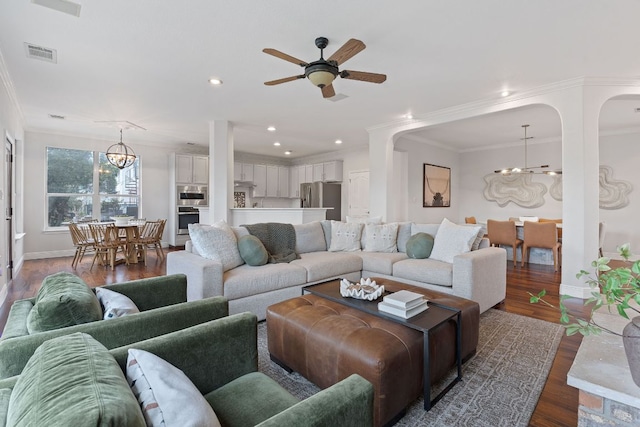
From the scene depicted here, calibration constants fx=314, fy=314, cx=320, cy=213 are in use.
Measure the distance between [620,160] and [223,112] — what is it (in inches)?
302

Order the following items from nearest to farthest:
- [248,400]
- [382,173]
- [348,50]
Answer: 1. [248,400]
2. [348,50]
3. [382,173]

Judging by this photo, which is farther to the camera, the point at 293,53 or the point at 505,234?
the point at 505,234

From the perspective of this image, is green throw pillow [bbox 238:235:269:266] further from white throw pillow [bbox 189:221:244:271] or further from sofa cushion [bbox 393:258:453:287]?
sofa cushion [bbox 393:258:453:287]

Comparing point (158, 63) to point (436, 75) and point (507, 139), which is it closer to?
point (436, 75)

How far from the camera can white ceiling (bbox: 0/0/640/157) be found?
2438 mm

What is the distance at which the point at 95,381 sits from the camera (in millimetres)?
699

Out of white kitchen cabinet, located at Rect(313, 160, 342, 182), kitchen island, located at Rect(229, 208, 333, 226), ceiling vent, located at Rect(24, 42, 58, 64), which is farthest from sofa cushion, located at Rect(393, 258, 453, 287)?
white kitchen cabinet, located at Rect(313, 160, 342, 182)

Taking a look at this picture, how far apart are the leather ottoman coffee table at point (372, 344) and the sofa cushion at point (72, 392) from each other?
1.16 metres

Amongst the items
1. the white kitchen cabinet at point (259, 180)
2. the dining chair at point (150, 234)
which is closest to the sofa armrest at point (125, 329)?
the dining chair at point (150, 234)

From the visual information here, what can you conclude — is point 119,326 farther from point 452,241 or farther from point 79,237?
point 79,237

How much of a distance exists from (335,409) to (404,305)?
111 centimetres

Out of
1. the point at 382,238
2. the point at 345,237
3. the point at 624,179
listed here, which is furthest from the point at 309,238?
the point at 624,179

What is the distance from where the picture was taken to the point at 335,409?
89 cm

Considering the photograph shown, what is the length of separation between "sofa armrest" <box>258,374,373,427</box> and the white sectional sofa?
1993mm
